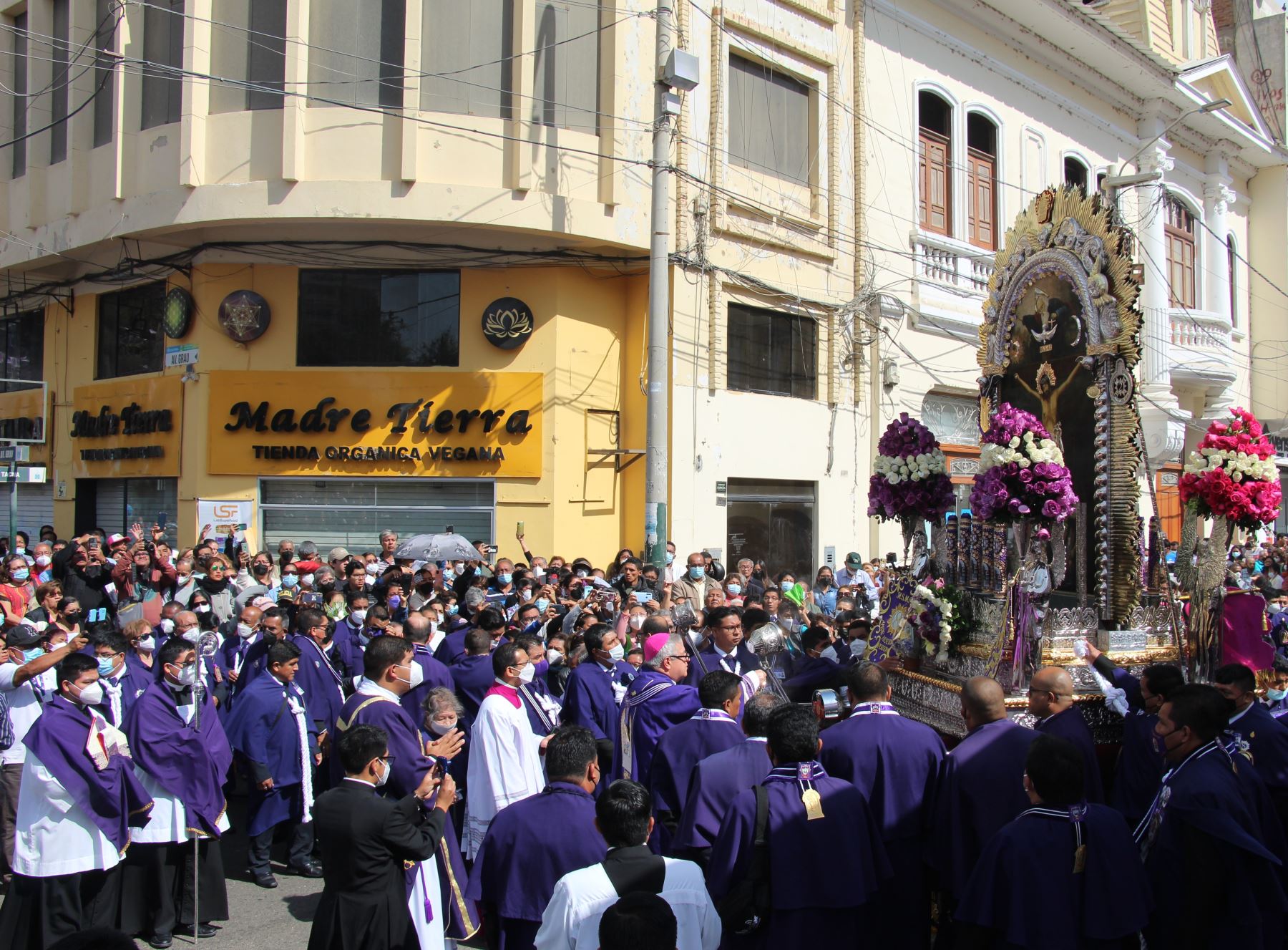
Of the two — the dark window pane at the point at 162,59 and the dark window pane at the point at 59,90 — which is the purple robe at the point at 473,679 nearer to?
the dark window pane at the point at 162,59

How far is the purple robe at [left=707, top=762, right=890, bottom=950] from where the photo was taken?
168 inches

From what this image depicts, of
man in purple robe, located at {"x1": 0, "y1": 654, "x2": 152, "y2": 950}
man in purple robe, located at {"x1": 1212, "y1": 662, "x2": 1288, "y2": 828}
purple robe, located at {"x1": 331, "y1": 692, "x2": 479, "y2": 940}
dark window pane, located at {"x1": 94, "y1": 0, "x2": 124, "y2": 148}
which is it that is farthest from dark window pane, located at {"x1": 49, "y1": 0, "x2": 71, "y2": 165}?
man in purple robe, located at {"x1": 1212, "y1": 662, "x2": 1288, "y2": 828}

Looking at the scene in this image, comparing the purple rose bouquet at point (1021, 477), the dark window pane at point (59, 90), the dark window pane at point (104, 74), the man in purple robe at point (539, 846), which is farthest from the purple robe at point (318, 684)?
the dark window pane at point (59, 90)

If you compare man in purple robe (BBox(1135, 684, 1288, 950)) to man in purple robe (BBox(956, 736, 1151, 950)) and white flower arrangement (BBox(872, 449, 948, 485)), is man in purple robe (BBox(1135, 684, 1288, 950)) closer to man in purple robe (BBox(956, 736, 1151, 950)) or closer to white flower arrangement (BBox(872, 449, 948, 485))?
man in purple robe (BBox(956, 736, 1151, 950))

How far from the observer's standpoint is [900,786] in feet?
17.0

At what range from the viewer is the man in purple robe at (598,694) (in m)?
7.14

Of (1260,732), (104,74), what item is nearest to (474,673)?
(1260,732)

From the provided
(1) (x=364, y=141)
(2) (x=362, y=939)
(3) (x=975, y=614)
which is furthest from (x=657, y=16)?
(2) (x=362, y=939)

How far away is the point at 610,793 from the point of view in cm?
392

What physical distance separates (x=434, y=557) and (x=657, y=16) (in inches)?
334

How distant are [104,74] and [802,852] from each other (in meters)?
18.1

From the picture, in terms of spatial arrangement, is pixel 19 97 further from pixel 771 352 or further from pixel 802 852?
pixel 802 852

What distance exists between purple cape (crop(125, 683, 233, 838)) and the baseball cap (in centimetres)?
279

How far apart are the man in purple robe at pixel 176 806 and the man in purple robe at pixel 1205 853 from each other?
17.1 feet
